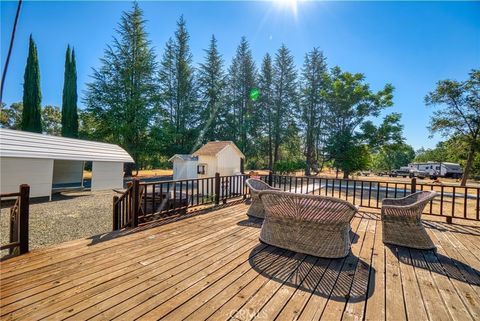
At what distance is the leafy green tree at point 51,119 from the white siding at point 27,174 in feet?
83.7

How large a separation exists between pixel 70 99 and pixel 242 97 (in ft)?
62.7

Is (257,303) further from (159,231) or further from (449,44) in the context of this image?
(449,44)

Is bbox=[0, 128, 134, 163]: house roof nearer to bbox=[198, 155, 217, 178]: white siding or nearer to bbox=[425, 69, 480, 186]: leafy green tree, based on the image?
bbox=[198, 155, 217, 178]: white siding

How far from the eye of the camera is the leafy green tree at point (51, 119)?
28.1 meters

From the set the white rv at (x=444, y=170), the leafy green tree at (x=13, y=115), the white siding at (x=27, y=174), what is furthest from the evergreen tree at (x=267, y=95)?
the leafy green tree at (x=13, y=115)

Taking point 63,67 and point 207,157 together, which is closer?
point 207,157

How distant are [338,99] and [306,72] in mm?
8345

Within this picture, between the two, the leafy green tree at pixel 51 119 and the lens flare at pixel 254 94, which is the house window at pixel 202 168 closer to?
the lens flare at pixel 254 94

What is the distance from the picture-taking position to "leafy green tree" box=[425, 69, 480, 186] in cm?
1387

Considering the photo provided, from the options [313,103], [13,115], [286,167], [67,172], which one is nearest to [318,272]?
[67,172]

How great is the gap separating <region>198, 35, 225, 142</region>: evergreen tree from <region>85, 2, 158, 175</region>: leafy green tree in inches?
267

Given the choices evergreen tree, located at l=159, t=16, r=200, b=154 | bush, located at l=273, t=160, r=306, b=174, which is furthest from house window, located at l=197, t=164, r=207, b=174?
evergreen tree, located at l=159, t=16, r=200, b=154

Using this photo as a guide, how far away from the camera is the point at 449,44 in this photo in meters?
6.86

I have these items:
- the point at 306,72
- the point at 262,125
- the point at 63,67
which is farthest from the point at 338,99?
the point at 63,67
